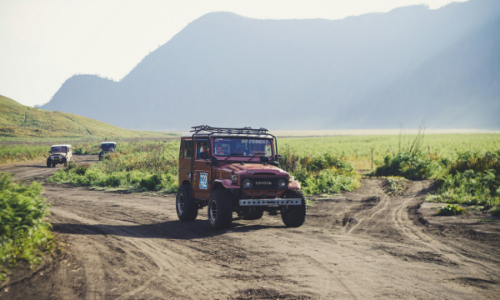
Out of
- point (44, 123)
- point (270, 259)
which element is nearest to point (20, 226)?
point (270, 259)

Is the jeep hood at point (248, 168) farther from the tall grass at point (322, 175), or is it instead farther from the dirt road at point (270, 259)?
the tall grass at point (322, 175)

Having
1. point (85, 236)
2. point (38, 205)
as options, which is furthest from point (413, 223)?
point (38, 205)

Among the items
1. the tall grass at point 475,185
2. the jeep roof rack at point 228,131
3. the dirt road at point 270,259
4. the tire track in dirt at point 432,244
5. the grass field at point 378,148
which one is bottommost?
the dirt road at point 270,259

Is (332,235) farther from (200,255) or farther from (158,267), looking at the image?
(158,267)

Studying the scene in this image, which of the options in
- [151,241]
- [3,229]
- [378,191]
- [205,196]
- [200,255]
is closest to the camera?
[3,229]

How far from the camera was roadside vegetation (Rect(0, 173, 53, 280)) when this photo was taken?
6836 millimetres

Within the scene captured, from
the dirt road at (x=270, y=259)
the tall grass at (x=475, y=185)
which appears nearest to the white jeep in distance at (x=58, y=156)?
the dirt road at (x=270, y=259)

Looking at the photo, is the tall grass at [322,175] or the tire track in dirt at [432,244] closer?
the tire track in dirt at [432,244]

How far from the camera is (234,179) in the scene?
10430mm

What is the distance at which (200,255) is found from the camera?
8.57 m

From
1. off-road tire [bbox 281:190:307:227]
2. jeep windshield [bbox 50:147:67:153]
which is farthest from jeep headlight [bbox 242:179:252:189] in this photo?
jeep windshield [bbox 50:147:67:153]

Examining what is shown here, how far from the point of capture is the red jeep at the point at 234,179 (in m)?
10.5

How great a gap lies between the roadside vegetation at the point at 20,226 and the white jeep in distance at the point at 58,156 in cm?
3434

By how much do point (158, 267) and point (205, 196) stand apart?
4.21 metres
